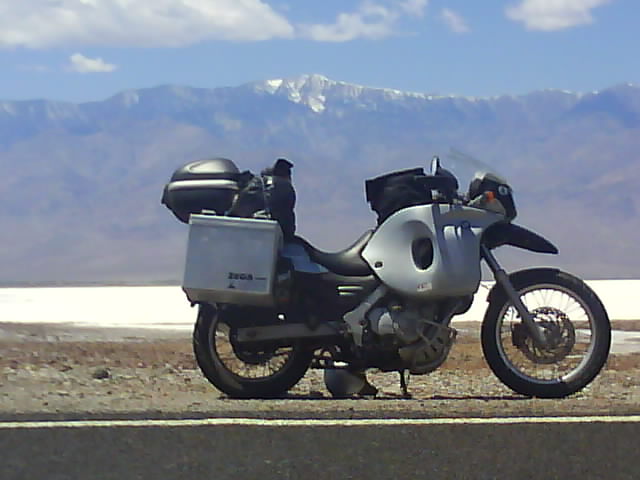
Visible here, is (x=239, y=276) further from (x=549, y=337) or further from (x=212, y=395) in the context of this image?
(x=549, y=337)

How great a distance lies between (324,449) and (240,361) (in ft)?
10.1

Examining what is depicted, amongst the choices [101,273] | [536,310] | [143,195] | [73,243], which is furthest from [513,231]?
[143,195]

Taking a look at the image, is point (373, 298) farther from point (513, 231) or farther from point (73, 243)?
point (73, 243)

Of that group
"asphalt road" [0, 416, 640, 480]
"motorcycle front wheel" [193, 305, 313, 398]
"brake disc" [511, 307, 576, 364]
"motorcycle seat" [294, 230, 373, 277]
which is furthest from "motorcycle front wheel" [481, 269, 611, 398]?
"asphalt road" [0, 416, 640, 480]

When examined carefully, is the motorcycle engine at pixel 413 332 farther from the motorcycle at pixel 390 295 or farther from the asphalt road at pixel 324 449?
the asphalt road at pixel 324 449

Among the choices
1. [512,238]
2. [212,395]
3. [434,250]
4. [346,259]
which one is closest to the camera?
[434,250]

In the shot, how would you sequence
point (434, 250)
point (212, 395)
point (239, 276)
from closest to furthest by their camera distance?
point (434, 250), point (239, 276), point (212, 395)

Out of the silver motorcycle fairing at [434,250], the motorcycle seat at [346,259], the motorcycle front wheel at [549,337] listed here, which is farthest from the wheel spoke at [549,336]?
the motorcycle seat at [346,259]

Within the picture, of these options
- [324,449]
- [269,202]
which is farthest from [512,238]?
[324,449]

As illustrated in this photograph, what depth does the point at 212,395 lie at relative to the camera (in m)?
8.45

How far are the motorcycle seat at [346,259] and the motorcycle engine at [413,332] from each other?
295mm

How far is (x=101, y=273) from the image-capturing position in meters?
146

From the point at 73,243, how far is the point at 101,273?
2756cm

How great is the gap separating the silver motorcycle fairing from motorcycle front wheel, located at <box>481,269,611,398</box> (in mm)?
300
